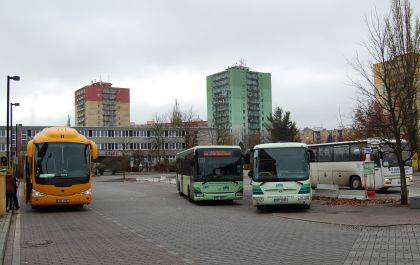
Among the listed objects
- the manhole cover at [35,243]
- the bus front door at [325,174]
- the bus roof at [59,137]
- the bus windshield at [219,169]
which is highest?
the bus roof at [59,137]

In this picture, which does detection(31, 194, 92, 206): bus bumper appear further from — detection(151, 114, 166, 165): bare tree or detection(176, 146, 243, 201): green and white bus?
detection(151, 114, 166, 165): bare tree

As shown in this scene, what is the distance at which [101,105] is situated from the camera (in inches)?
6555

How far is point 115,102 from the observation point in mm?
169375

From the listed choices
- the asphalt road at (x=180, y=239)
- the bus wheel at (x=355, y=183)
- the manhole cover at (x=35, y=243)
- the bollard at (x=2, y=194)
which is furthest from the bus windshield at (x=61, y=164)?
the bus wheel at (x=355, y=183)

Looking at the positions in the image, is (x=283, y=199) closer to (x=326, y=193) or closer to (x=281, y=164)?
(x=281, y=164)

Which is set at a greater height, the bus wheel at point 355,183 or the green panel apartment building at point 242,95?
the green panel apartment building at point 242,95

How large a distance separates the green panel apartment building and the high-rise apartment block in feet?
186

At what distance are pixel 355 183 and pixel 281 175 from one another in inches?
479

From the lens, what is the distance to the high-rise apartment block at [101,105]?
6540 inches

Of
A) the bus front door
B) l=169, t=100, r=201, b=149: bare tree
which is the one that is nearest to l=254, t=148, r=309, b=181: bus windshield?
the bus front door

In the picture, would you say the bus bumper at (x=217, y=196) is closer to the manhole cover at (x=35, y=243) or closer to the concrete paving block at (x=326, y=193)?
the concrete paving block at (x=326, y=193)

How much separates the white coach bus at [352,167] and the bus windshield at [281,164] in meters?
7.09

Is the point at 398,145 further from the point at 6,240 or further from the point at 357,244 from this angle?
the point at 6,240

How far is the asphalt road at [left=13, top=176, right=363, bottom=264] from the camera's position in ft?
33.2
